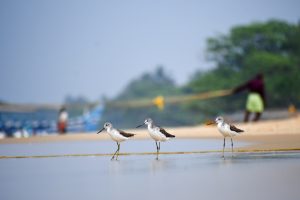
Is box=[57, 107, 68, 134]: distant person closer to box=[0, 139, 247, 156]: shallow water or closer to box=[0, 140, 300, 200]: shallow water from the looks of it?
box=[0, 139, 247, 156]: shallow water

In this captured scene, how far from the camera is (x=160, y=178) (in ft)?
39.1

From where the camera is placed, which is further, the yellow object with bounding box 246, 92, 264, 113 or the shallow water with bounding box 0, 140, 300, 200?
the yellow object with bounding box 246, 92, 264, 113

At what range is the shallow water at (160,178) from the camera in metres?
10.0

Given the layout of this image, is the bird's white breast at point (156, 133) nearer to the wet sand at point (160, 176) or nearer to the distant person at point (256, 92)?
the wet sand at point (160, 176)

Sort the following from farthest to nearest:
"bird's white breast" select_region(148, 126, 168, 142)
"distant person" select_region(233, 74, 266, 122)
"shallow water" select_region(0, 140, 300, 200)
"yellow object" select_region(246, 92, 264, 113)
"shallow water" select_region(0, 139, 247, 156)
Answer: "yellow object" select_region(246, 92, 264, 113)
"distant person" select_region(233, 74, 266, 122)
"shallow water" select_region(0, 139, 247, 156)
"bird's white breast" select_region(148, 126, 168, 142)
"shallow water" select_region(0, 140, 300, 200)

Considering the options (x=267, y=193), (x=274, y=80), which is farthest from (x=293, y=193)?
(x=274, y=80)

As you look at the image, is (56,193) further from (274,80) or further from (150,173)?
(274,80)

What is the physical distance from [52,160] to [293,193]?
9.12 metres

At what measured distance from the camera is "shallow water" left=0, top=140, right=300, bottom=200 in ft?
32.8

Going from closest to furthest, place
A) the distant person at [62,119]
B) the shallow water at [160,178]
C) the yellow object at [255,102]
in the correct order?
1. the shallow water at [160,178]
2. the yellow object at [255,102]
3. the distant person at [62,119]

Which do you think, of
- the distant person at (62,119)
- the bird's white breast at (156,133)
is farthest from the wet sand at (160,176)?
the distant person at (62,119)

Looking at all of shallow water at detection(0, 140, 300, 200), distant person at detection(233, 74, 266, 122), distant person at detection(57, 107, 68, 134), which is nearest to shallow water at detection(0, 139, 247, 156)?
shallow water at detection(0, 140, 300, 200)

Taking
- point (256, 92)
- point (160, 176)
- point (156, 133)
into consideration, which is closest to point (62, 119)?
point (256, 92)

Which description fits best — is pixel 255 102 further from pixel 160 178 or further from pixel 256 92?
pixel 160 178
